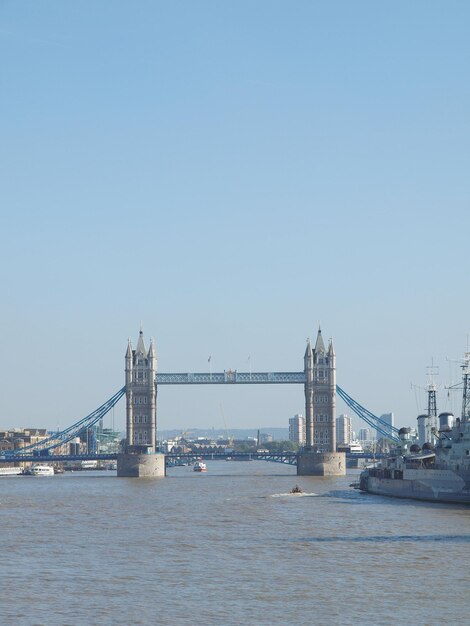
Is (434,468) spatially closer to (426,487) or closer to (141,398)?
(426,487)

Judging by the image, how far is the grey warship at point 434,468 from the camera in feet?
274

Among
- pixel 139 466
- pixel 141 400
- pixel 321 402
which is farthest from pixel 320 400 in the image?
pixel 139 466

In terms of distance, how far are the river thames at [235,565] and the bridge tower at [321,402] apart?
80.7m

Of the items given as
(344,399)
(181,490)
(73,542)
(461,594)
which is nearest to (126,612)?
(461,594)

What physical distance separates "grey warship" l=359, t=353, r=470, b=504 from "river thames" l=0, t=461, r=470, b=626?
2.82 m

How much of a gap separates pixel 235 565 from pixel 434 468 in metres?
45.6

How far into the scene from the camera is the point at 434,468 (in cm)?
9012

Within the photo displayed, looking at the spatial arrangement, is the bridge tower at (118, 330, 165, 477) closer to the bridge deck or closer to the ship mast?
the bridge deck

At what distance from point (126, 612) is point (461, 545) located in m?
21.6

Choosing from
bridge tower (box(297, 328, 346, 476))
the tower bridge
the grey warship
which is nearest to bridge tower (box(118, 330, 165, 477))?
the tower bridge

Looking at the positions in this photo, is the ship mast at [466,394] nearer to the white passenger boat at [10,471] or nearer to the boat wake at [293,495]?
the boat wake at [293,495]

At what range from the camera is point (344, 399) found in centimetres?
18362

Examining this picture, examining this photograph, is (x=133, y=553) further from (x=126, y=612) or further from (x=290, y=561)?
(x=126, y=612)

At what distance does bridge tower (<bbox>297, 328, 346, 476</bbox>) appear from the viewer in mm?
163875
